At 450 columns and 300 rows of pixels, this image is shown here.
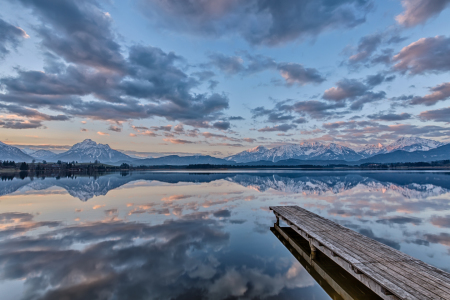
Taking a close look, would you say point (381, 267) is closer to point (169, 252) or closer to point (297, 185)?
point (169, 252)

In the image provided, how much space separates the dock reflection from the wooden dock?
2.21 ft

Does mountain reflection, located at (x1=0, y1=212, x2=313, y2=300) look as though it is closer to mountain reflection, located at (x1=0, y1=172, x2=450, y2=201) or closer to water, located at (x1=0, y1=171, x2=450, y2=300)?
water, located at (x1=0, y1=171, x2=450, y2=300)

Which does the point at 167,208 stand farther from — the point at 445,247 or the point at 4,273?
Result: the point at 445,247

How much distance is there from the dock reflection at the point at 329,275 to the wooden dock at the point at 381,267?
0.67 metres

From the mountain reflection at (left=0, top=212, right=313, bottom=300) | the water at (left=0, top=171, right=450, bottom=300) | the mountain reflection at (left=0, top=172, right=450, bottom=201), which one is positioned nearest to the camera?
the mountain reflection at (left=0, top=212, right=313, bottom=300)

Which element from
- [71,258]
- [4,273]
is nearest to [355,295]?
[71,258]

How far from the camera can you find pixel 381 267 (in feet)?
28.1

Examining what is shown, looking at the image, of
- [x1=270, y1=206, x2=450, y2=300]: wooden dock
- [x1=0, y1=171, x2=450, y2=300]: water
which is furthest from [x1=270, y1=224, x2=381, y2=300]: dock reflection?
[x1=270, y1=206, x2=450, y2=300]: wooden dock

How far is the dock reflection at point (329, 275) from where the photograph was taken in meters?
9.01

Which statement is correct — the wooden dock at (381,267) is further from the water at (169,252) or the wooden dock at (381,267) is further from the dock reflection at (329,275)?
the water at (169,252)

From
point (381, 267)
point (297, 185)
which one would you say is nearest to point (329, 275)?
point (381, 267)

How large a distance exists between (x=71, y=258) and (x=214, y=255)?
7509 millimetres

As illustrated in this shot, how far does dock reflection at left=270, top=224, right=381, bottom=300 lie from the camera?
9007mm

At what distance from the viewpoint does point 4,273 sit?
10.3 m
